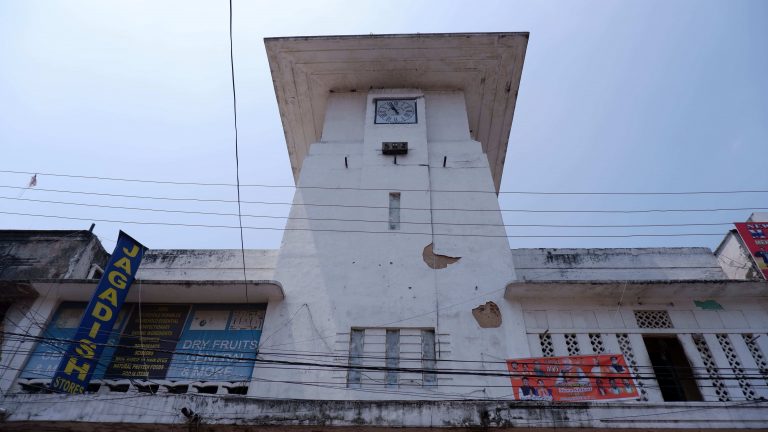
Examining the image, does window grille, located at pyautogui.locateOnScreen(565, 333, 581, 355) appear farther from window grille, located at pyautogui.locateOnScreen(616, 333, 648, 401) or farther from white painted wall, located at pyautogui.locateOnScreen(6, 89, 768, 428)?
window grille, located at pyautogui.locateOnScreen(616, 333, 648, 401)

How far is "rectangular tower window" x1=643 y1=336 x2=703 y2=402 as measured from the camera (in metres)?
9.27

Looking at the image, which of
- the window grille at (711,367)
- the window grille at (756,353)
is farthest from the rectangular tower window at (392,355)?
the window grille at (756,353)

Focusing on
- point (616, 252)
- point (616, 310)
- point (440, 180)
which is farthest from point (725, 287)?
point (440, 180)

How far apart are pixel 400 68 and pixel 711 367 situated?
1057 cm

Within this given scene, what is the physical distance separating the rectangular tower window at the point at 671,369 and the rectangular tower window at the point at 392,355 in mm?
4376

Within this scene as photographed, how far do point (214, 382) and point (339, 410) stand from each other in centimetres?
259

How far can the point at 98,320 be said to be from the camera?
29.8 ft

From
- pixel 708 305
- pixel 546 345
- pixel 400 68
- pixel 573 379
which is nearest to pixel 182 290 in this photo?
pixel 546 345

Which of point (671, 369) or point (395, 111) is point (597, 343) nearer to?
point (671, 369)

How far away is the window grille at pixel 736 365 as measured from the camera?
28.2 feet

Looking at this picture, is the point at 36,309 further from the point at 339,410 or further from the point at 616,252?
the point at 616,252

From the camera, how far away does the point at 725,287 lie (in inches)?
376

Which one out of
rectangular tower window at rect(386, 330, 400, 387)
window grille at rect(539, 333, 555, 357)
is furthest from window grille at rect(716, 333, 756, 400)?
rectangular tower window at rect(386, 330, 400, 387)

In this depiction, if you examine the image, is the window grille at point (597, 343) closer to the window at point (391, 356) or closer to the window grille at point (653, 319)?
the window grille at point (653, 319)
